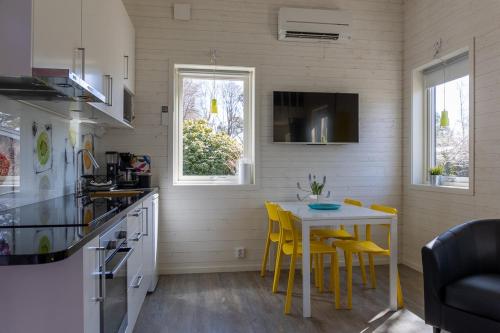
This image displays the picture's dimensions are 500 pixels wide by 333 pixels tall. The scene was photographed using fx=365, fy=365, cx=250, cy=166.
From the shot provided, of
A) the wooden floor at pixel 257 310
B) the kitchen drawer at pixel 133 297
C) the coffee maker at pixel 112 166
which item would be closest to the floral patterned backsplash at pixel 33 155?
the coffee maker at pixel 112 166

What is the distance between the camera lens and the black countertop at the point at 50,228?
3.28 feet

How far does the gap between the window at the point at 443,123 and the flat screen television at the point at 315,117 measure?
0.70m

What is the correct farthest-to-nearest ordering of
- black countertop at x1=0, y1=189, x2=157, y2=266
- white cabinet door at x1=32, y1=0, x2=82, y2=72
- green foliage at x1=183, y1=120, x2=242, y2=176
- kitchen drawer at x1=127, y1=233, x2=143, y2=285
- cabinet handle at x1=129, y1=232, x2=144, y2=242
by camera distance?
green foliage at x1=183, y1=120, x2=242, y2=176, cabinet handle at x1=129, y1=232, x2=144, y2=242, kitchen drawer at x1=127, y1=233, x2=143, y2=285, white cabinet door at x1=32, y1=0, x2=82, y2=72, black countertop at x1=0, y1=189, x2=157, y2=266

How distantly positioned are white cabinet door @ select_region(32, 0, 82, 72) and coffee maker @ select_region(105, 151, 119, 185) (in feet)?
5.07

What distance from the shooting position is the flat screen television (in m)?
3.78

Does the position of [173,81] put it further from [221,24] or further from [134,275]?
[134,275]

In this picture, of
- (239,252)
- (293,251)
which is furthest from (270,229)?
(293,251)

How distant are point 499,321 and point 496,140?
155 centimetres

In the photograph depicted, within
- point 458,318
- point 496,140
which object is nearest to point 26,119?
point 458,318

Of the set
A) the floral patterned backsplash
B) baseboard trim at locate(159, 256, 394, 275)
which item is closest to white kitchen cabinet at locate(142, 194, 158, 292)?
baseboard trim at locate(159, 256, 394, 275)

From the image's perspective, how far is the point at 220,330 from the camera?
244 cm

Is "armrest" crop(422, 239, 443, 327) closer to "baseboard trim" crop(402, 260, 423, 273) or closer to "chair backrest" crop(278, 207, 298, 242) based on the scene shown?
"chair backrest" crop(278, 207, 298, 242)

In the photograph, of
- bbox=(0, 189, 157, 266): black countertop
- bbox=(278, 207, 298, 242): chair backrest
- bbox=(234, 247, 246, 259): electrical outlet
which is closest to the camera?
bbox=(0, 189, 157, 266): black countertop

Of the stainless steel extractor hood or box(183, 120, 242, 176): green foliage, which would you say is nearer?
the stainless steel extractor hood
